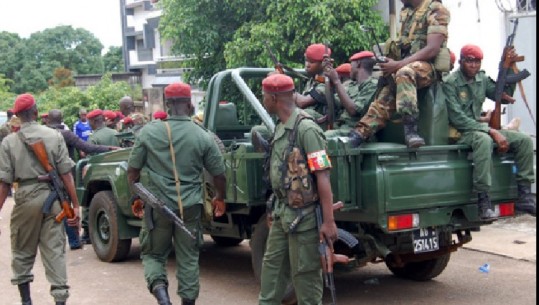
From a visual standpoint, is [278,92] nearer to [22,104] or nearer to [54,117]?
[22,104]

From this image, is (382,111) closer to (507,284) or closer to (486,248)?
(507,284)

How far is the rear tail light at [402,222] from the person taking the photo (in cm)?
556

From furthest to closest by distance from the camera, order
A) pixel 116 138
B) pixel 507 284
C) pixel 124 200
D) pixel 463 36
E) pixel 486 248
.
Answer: pixel 463 36, pixel 116 138, pixel 486 248, pixel 124 200, pixel 507 284

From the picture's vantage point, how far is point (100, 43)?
6134 centimetres

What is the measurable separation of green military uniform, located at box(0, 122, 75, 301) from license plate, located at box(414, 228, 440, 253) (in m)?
2.71

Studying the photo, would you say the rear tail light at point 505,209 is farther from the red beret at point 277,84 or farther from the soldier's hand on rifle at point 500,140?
the red beret at point 277,84

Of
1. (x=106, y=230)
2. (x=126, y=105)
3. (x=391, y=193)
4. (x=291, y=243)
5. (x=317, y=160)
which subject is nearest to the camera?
(x=317, y=160)

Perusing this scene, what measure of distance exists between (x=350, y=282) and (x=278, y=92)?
119 inches

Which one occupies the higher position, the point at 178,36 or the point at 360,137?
the point at 178,36

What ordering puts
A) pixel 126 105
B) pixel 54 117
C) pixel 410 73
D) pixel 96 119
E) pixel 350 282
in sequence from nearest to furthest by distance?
pixel 410 73, pixel 350 282, pixel 54 117, pixel 96 119, pixel 126 105

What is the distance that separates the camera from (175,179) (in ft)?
18.4

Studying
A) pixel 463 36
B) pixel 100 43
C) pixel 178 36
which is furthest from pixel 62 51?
pixel 463 36

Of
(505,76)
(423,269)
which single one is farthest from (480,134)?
(423,269)

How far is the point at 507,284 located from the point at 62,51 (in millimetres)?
51283
